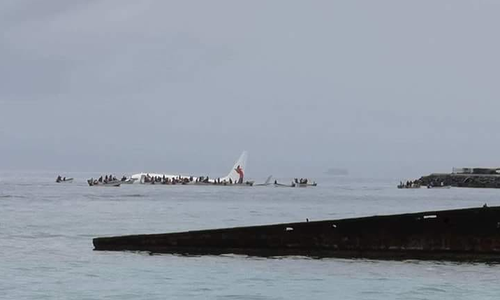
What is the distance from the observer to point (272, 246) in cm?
4041

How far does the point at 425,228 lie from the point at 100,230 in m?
36.7

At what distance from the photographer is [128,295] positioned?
34.3 m

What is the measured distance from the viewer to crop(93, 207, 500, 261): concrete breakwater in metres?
38.3

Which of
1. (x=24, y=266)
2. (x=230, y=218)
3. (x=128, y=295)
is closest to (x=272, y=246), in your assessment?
(x=128, y=295)

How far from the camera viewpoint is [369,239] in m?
39.7

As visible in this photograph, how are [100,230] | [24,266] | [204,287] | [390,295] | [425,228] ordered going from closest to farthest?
[390,295] → [204,287] → [425,228] → [24,266] → [100,230]

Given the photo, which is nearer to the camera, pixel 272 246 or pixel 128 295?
pixel 128 295

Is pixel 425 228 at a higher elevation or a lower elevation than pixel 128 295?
higher

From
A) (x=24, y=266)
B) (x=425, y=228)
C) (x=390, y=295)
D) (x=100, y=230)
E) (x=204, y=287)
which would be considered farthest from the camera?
(x=100, y=230)

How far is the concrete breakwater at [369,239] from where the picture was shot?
38.3m

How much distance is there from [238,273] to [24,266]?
1075cm

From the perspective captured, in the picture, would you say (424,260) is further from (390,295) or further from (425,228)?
(390,295)

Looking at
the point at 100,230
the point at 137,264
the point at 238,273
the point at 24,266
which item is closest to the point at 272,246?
the point at 238,273

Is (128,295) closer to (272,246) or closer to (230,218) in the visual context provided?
(272,246)
